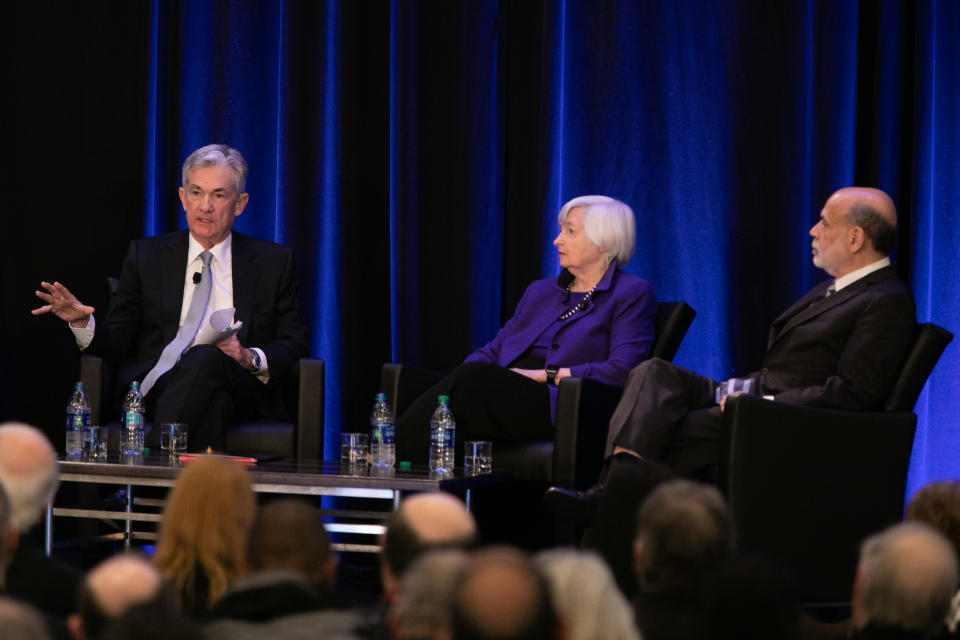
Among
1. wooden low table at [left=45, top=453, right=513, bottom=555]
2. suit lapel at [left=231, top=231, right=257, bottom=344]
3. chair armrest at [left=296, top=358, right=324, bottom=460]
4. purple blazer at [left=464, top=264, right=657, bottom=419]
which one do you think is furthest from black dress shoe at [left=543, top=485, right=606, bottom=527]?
suit lapel at [left=231, top=231, right=257, bottom=344]

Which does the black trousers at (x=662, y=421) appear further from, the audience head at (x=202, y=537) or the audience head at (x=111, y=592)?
the audience head at (x=111, y=592)

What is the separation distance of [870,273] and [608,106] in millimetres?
1478

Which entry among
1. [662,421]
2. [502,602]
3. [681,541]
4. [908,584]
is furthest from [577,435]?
[502,602]

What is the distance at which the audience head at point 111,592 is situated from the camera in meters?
1.72

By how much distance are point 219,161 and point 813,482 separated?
2623 mm

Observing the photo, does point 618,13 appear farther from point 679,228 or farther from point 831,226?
point 831,226

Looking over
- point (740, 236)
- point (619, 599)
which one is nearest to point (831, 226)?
point (740, 236)

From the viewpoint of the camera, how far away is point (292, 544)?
6.30 ft

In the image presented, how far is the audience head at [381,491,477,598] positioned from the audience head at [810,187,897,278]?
8.13 ft

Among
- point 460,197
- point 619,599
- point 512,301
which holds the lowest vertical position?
point 619,599

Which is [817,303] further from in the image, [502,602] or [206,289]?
[502,602]

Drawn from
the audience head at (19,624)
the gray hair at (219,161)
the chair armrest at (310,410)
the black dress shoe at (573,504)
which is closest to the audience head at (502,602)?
the audience head at (19,624)

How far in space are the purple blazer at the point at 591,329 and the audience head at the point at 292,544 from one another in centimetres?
251

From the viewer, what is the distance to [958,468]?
188 inches
